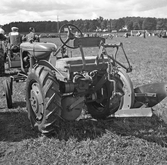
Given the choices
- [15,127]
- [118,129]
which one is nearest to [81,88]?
[118,129]

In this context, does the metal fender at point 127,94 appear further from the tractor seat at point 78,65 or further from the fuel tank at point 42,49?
the fuel tank at point 42,49

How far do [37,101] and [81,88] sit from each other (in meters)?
0.70

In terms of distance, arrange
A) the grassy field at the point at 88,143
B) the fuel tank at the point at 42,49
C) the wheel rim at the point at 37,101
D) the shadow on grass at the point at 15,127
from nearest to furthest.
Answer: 1. the grassy field at the point at 88,143
2. the wheel rim at the point at 37,101
3. the shadow on grass at the point at 15,127
4. the fuel tank at the point at 42,49

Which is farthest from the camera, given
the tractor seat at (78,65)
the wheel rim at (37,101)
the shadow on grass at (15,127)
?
the shadow on grass at (15,127)

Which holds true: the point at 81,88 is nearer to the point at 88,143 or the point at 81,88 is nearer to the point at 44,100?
the point at 44,100

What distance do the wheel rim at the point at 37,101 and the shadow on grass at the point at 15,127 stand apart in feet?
1.18

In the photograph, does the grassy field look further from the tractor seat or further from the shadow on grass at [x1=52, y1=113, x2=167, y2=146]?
the tractor seat

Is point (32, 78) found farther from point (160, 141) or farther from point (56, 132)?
point (160, 141)

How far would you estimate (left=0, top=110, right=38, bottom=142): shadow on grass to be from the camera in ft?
11.2

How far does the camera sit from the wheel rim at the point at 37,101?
322 cm

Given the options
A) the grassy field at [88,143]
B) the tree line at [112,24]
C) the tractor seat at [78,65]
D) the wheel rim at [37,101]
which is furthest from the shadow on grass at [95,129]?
the tree line at [112,24]

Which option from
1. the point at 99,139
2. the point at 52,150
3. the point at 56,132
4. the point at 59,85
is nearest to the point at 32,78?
the point at 59,85

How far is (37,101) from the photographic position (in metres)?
3.26

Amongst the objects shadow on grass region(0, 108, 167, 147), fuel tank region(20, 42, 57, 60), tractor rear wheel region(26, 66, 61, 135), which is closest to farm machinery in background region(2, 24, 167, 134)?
tractor rear wheel region(26, 66, 61, 135)
